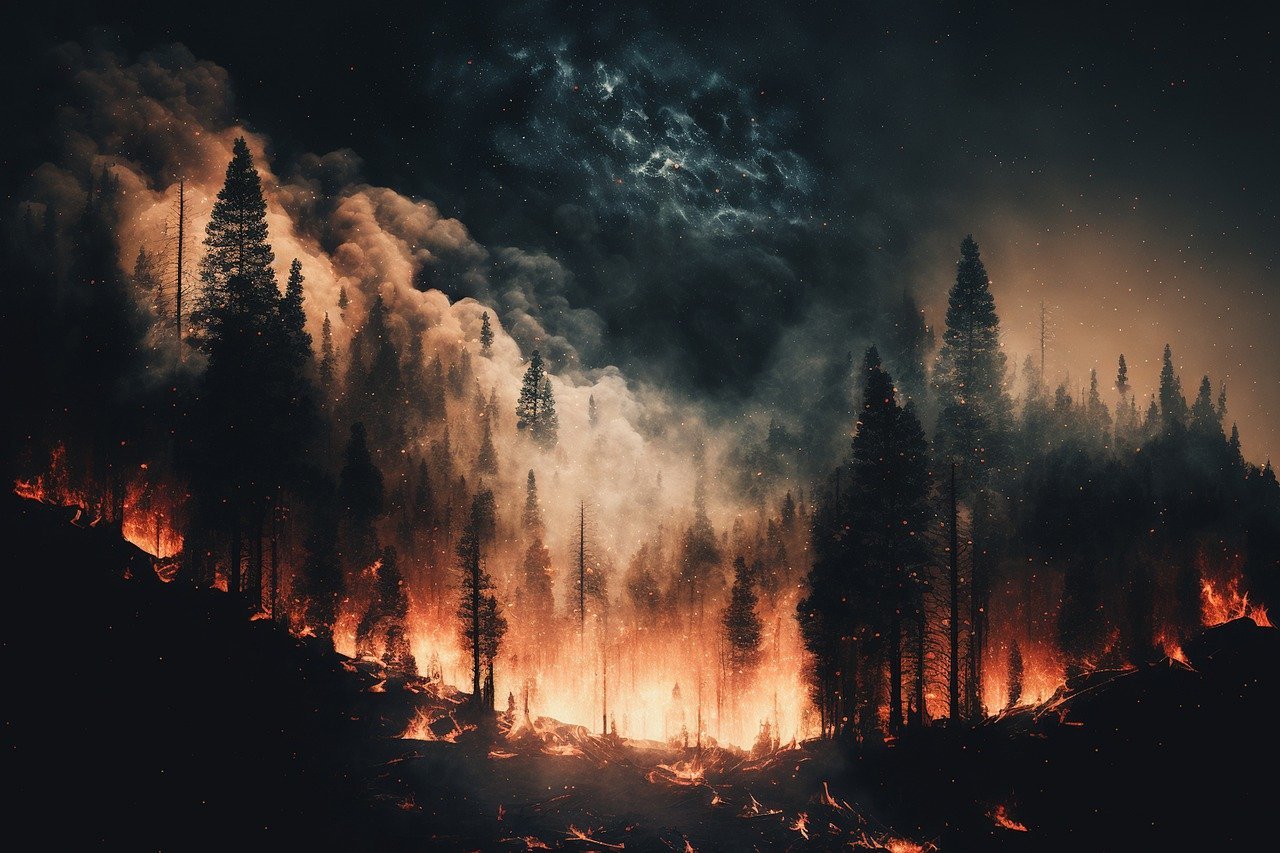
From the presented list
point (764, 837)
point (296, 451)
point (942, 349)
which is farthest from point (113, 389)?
point (942, 349)

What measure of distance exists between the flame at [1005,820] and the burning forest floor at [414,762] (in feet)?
0.24

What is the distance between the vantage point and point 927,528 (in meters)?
34.4

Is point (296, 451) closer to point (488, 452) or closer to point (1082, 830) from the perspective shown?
point (1082, 830)

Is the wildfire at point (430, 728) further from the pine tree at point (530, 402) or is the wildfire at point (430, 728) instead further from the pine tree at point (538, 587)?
the pine tree at point (530, 402)

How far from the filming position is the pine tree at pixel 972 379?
57.2m

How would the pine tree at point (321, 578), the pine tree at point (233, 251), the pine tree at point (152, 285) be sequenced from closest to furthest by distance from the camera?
the pine tree at point (233, 251)
the pine tree at point (321, 578)
the pine tree at point (152, 285)

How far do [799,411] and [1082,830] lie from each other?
158887mm

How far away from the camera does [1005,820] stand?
2547cm

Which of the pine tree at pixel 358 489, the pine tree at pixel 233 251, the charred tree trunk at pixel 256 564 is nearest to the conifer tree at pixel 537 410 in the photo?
the pine tree at pixel 358 489

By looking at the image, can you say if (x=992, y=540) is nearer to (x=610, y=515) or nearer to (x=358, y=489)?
(x=358, y=489)

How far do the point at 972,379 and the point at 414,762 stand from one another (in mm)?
49540

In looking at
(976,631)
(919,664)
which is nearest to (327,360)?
(976,631)

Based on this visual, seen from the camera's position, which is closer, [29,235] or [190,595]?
[190,595]

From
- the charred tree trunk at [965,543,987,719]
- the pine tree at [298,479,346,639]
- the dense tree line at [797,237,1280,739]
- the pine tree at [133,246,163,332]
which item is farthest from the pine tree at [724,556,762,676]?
the pine tree at [133,246,163,332]
